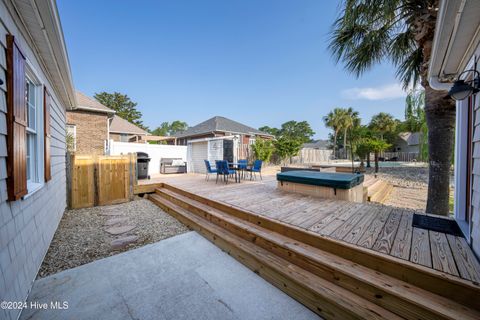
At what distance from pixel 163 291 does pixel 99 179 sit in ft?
14.8

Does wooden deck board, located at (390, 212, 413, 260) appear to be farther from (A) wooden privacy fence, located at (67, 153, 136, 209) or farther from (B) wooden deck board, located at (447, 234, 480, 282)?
(A) wooden privacy fence, located at (67, 153, 136, 209)

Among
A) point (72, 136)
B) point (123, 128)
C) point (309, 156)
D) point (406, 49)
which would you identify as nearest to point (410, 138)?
point (309, 156)

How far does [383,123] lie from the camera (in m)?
26.1

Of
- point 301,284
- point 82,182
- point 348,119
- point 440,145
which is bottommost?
point 301,284

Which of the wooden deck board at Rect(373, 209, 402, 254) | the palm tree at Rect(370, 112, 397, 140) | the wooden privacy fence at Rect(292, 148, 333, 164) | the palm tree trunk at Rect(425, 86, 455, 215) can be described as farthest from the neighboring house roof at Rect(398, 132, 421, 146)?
the wooden deck board at Rect(373, 209, 402, 254)

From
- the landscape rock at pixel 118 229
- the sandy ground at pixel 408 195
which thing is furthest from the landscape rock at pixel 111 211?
the sandy ground at pixel 408 195

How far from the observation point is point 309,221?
2.69 metres

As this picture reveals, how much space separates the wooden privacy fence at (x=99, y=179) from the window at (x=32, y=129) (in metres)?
2.58

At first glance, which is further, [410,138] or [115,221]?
[410,138]

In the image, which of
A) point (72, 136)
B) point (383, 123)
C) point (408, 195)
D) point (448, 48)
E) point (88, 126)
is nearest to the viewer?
point (448, 48)

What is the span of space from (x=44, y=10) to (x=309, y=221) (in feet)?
12.8

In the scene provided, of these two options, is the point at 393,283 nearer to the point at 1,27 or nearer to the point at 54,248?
the point at 1,27

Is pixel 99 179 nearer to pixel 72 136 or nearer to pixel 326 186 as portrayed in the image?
pixel 326 186

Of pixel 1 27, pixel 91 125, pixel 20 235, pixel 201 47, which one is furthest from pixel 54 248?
pixel 201 47
